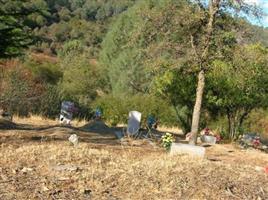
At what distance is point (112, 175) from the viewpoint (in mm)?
8055

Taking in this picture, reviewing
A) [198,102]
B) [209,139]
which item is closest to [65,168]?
[198,102]

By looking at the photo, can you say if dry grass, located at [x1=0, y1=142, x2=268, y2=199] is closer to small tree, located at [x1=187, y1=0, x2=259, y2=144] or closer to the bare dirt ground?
the bare dirt ground

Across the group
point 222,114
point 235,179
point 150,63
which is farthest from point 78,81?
point 235,179

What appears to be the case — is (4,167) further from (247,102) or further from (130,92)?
(130,92)

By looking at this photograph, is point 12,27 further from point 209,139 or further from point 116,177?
point 116,177

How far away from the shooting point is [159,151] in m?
11.7

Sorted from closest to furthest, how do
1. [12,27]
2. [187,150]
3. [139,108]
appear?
[187,150] < [12,27] < [139,108]

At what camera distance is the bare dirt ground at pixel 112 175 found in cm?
720

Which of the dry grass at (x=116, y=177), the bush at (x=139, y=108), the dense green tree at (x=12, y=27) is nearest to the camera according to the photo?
the dry grass at (x=116, y=177)

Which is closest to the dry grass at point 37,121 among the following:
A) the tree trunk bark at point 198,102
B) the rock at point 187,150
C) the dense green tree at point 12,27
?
the dense green tree at point 12,27

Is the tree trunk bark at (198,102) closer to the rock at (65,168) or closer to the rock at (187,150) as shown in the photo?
the rock at (187,150)

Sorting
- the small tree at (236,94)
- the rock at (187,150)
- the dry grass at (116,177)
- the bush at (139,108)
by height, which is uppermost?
the small tree at (236,94)

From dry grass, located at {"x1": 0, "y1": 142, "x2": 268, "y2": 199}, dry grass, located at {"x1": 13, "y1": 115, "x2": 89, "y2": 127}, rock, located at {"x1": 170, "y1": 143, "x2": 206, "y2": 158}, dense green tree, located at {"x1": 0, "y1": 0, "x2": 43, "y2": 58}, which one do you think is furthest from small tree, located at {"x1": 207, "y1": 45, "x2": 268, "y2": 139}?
dry grass, located at {"x1": 0, "y1": 142, "x2": 268, "y2": 199}

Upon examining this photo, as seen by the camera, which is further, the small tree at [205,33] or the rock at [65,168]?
the small tree at [205,33]
